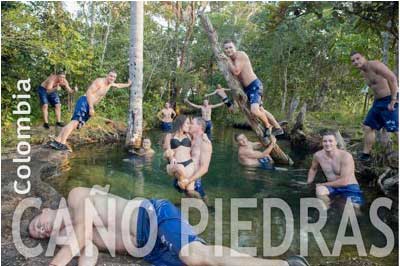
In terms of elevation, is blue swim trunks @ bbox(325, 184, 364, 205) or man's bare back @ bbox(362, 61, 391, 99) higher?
man's bare back @ bbox(362, 61, 391, 99)

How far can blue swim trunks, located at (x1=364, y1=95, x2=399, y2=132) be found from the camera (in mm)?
4484

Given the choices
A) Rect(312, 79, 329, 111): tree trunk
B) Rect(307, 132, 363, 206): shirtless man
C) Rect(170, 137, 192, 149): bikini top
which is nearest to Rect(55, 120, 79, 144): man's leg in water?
Rect(170, 137, 192, 149): bikini top

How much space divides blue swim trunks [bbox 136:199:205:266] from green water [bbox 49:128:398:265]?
885mm

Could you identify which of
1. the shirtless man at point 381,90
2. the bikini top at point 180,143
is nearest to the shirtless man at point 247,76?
the bikini top at point 180,143

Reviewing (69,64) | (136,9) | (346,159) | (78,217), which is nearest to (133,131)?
(69,64)

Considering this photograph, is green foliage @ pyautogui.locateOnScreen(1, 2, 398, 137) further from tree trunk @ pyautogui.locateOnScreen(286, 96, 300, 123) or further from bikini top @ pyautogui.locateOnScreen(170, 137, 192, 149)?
bikini top @ pyautogui.locateOnScreen(170, 137, 192, 149)

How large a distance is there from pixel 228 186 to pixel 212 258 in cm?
339

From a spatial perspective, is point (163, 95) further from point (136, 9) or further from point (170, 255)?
point (170, 255)

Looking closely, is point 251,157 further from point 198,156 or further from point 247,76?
point 198,156

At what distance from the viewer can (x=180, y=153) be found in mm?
4820

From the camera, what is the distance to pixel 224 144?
34.4 ft

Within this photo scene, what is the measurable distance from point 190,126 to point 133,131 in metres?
3.09

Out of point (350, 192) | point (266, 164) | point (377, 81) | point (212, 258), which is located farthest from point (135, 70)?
point (212, 258)

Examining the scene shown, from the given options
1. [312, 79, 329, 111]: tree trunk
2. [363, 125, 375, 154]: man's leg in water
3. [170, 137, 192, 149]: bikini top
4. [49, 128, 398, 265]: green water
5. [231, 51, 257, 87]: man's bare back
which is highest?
[312, 79, 329, 111]: tree trunk
